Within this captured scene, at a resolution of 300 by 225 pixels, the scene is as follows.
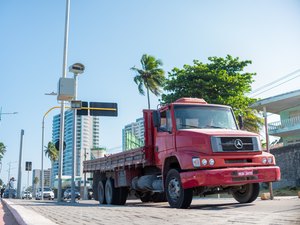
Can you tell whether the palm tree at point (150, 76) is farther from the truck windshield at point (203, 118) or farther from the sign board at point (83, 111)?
the truck windshield at point (203, 118)

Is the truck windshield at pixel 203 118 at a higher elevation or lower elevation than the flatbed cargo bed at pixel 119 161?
higher

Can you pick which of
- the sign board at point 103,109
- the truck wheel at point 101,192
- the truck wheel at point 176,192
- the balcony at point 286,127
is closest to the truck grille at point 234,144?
the truck wheel at point 176,192

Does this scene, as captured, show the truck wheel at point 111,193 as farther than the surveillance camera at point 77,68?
No

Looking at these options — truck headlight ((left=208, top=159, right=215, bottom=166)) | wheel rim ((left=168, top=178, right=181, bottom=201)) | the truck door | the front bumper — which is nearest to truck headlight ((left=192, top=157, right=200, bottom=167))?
the front bumper

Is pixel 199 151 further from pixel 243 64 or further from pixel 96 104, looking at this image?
pixel 243 64

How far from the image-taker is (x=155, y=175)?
1186cm

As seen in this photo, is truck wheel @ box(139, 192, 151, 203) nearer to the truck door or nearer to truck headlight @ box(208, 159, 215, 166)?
the truck door

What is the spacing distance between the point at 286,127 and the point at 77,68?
62.8 feet

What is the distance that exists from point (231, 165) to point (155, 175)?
3174 mm

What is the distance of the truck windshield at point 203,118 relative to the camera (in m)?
10.4

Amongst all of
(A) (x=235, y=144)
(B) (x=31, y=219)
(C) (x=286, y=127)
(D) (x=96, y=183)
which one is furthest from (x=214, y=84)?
(B) (x=31, y=219)

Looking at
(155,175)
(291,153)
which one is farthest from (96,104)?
(291,153)

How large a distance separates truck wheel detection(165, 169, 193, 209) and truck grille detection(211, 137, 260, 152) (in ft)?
4.16

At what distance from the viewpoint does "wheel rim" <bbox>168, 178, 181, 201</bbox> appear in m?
9.69
